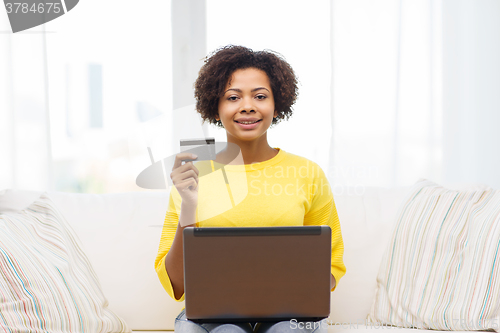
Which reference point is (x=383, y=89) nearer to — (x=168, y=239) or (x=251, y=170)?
(x=251, y=170)

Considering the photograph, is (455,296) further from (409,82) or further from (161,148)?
(409,82)

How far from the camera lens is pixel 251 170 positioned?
1.26 m

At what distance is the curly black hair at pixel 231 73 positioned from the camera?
1242mm

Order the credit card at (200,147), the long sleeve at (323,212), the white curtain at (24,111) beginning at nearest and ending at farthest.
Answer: the credit card at (200,147) < the long sleeve at (323,212) < the white curtain at (24,111)

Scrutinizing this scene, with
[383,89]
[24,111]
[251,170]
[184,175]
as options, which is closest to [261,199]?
[251,170]

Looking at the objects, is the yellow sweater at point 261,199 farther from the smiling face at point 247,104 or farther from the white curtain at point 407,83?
the white curtain at point 407,83

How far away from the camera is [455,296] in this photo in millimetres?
1217

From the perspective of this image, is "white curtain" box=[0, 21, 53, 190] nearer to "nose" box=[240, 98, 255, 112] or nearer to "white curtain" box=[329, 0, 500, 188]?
"nose" box=[240, 98, 255, 112]

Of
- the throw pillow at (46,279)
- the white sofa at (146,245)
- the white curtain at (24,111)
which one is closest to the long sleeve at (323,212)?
the white sofa at (146,245)

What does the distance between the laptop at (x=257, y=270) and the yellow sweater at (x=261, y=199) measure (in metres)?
0.25

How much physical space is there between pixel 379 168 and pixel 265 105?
972mm

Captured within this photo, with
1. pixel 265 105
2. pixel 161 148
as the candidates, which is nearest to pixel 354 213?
pixel 265 105

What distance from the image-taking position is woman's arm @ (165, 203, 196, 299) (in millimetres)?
1101

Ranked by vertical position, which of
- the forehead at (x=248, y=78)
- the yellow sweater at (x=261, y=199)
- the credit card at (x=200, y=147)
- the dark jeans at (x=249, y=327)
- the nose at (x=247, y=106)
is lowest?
the dark jeans at (x=249, y=327)
